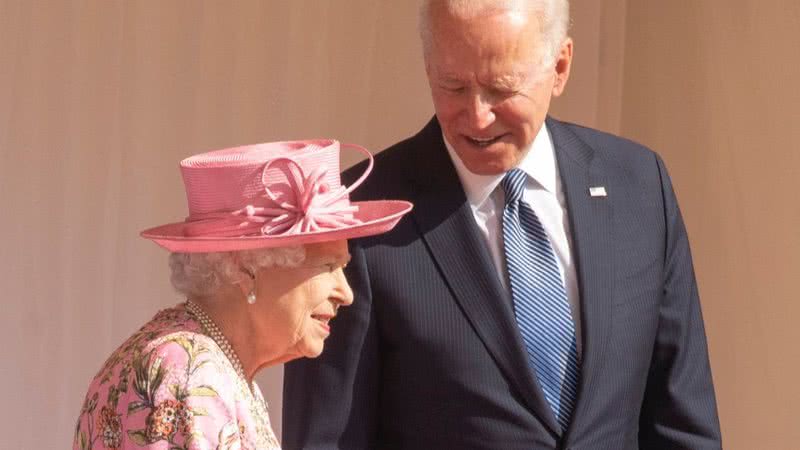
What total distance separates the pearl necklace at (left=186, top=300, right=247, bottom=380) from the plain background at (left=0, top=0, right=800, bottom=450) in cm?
184

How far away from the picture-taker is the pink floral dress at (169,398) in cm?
215

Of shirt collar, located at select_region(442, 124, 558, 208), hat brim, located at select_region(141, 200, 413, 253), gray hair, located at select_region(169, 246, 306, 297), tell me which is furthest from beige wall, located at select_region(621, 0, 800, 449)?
gray hair, located at select_region(169, 246, 306, 297)

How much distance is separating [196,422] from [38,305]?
→ 2042 mm

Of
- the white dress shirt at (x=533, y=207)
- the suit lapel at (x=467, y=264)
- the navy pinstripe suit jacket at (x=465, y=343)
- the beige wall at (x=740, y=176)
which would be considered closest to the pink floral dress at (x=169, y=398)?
the navy pinstripe suit jacket at (x=465, y=343)

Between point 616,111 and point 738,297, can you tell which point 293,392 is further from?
point 616,111

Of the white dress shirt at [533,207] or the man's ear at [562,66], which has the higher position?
the man's ear at [562,66]

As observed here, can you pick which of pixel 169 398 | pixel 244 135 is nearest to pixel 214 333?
pixel 169 398

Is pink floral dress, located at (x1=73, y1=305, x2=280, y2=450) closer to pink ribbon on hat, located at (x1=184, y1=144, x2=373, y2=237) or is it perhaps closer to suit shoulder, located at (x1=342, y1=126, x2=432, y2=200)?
pink ribbon on hat, located at (x1=184, y1=144, x2=373, y2=237)

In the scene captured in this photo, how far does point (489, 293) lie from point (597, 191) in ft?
1.05

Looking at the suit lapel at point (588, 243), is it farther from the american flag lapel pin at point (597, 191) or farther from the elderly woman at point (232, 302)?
the elderly woman at point (232, 302)

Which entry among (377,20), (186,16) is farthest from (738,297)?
(186,16)

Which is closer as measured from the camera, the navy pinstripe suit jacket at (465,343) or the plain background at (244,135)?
the navy pinstripe suit jacket at (465,343)

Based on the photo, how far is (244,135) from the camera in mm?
4445

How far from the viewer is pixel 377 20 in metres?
4.66
